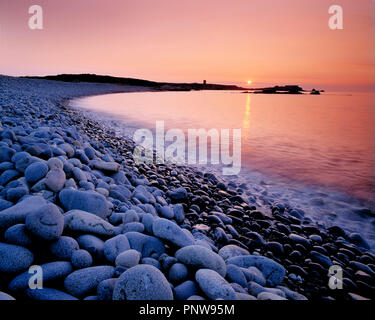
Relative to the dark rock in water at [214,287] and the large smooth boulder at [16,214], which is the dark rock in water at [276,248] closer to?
the dark rock in water at [214,287]

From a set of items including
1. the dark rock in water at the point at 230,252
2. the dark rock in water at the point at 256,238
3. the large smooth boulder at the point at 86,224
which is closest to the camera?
the large smooth boulder at the point at 86,224

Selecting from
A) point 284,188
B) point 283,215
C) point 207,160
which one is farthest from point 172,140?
point 283,215

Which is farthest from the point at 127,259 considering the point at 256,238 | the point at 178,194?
the point at 178,194

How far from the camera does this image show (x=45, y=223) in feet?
4.79

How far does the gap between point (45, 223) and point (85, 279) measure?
0.42 metres

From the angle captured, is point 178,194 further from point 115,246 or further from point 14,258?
point 14,258

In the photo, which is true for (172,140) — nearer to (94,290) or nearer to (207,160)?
(207,160)

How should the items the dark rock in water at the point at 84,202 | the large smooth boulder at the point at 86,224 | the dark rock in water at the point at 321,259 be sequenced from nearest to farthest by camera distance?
the large smooth boulder at the point at 86,224
the dark rock in water at the point at 84,202
the dark rock in water at the point at 321,259

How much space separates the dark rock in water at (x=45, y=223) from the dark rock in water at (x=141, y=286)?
54 centimetres

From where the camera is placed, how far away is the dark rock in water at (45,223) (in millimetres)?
1444

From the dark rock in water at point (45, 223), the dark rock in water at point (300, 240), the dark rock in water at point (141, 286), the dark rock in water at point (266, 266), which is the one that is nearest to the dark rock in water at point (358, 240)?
the dark rock in water at point (300, 240)

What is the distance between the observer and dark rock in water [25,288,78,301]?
4.09ft

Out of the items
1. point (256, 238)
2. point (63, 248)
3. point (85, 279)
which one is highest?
point (63, 248)
